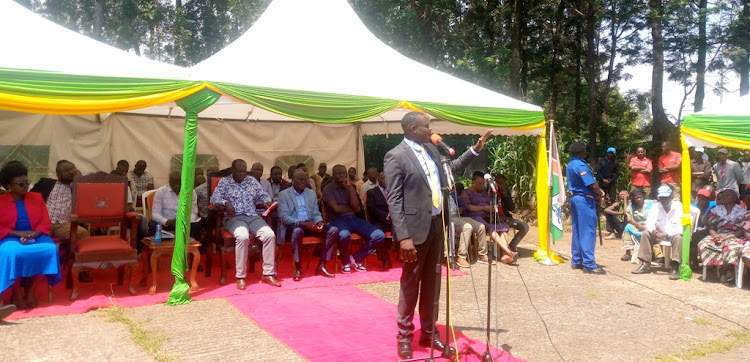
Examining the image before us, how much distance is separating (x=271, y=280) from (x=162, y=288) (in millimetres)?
1137

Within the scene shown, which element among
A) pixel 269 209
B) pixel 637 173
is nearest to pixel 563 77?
pixel 637 173

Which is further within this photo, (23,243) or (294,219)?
(294,219)

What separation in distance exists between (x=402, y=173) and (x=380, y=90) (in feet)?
10.6

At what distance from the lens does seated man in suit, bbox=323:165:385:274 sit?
7367 millimetres

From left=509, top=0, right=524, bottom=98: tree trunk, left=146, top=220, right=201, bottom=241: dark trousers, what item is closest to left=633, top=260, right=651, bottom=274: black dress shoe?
left=146, top=220, right=201, bottom=241: dark trousers

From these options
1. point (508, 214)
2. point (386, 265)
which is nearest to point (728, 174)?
point (508, 214)

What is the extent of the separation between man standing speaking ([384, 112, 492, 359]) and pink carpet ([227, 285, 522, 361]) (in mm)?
408

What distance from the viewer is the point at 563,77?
23.1 meters

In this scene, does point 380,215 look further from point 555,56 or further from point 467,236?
point 555,56

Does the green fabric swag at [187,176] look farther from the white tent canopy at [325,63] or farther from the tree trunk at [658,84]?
the tree trunk at [658,84]

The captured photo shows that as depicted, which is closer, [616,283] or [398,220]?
[398,220]

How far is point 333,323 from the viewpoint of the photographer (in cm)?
521

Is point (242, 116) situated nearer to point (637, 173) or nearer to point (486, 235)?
point (486, 235)

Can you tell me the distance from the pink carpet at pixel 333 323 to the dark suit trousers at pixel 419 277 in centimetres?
28
